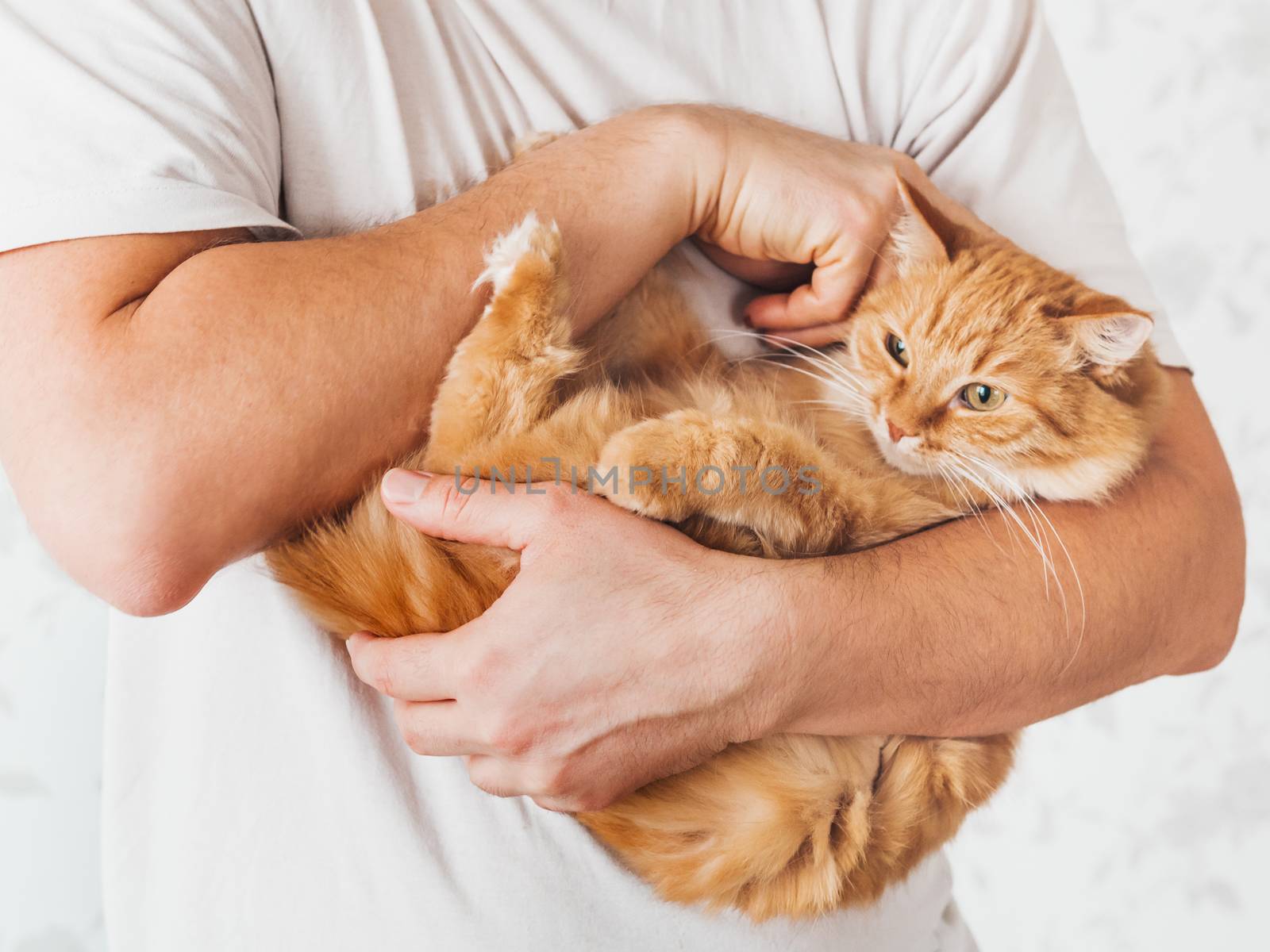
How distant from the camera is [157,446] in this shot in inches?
33.1

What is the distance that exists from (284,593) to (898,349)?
0.98 meters

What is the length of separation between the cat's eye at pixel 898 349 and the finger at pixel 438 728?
2.91 feet

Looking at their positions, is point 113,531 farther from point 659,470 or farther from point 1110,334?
point 1110,334

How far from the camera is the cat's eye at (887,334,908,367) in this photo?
1.45m

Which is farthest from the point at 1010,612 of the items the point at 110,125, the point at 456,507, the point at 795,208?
the point at 110,125

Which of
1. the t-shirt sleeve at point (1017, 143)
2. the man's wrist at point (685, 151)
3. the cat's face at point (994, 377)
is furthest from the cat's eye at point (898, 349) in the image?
the man's wrist at point (685, 151)

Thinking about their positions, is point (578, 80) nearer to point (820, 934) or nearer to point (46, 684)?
point (820, 934)

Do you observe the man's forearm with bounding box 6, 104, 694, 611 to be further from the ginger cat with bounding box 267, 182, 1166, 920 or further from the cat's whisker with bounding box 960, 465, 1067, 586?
the cat's whisker with bounding box 960, 465, 1067, 586

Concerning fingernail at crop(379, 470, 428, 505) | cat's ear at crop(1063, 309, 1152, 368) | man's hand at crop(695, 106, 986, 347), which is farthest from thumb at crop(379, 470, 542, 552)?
cat's ear at crop(1063, 309, 1152, 368)

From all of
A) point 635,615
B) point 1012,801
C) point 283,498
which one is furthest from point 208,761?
point 1012,801

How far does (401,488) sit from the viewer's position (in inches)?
40.3

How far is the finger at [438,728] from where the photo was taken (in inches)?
38.1

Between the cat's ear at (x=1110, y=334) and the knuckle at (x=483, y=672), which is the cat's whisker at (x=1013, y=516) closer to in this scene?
the cat's ear at (x=1110, y=334)

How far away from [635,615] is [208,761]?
1.94 feet
